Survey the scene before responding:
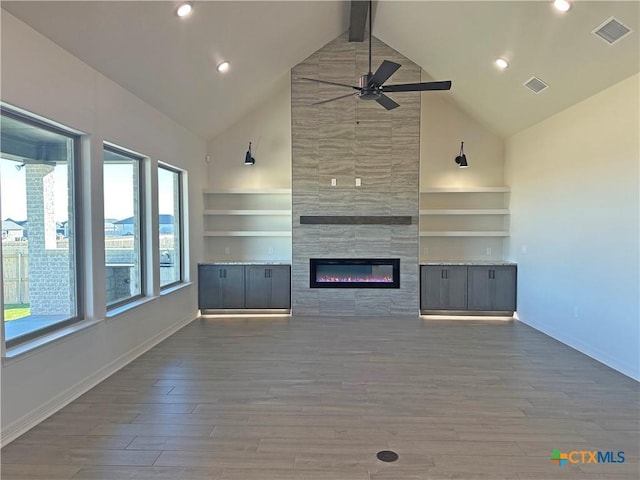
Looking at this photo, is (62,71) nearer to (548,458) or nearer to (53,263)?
(53,263)

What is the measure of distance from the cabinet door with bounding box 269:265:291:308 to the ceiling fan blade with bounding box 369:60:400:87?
12.4 feet

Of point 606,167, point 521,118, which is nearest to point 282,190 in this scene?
point 521,118

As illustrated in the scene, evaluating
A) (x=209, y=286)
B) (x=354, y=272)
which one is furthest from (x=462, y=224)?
(x=209, y=286)

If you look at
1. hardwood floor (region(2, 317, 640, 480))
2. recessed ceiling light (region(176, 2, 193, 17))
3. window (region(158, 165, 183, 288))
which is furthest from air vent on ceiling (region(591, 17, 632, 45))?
window (region(158, 165, 183, 288))

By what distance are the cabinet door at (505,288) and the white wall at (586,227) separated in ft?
0.59

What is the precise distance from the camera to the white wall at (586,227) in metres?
4.37

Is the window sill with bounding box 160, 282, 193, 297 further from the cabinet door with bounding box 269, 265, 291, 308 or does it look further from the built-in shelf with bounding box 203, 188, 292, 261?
the cabinet door with bounding box 269, 265, 291, 308

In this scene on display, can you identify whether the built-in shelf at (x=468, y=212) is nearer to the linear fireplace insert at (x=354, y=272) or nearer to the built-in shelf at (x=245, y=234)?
the linear fireplace insert at (x=354, y=272)

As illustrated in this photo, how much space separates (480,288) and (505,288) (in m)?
0.40

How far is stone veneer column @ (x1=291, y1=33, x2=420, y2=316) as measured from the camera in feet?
23.3

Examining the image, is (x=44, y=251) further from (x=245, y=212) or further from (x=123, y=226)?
(x=245, y=212)

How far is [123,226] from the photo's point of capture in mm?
5031

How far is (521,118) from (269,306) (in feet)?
16.3

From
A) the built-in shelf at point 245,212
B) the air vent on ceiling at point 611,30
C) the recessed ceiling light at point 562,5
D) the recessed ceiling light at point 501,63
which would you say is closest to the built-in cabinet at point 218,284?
the built-in shelf at point 245,212
